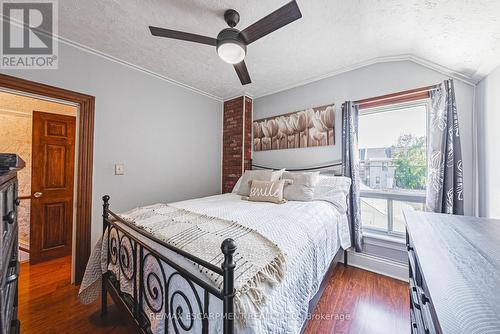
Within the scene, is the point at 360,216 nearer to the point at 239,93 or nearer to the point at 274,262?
the point at 274,262

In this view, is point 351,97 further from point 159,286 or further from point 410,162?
point 159,286

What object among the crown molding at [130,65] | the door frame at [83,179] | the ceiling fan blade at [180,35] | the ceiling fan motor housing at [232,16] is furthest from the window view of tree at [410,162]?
the door frame at [83,179]

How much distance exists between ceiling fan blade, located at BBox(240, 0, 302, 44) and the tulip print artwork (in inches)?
65.7

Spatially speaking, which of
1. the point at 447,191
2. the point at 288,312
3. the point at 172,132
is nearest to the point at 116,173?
the point at 172,132

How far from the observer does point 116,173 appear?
238 cm

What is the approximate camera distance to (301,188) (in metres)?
2.33

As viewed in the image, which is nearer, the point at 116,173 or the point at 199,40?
the point at 199,40

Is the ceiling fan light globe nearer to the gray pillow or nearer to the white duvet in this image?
the white duvet

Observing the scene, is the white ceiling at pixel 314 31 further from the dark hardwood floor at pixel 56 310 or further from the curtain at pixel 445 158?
the dark hardwood floor at pixel 56 310

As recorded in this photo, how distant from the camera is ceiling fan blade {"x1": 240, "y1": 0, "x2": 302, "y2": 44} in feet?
3.94

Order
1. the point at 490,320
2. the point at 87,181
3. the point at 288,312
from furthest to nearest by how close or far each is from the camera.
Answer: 1. the point at 87,181
2. the point at 288,312
3. the point at 490,320

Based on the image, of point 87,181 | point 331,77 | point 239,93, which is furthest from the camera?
point 239,93

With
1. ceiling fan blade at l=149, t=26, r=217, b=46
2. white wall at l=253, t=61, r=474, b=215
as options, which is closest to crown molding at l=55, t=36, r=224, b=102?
white wall at l=253, t=61, r=474, b=215

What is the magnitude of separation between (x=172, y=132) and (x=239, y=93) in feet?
4.54
